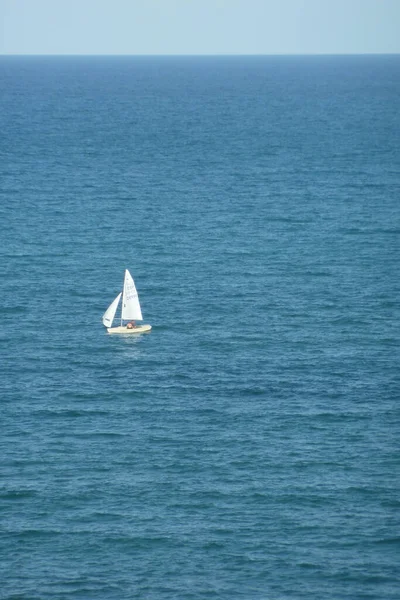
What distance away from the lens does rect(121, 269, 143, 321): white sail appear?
11344 cm

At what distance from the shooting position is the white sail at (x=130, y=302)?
4466 inches

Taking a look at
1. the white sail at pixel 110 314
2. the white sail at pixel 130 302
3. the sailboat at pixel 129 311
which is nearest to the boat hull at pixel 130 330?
the sailboat at pixel 129 311

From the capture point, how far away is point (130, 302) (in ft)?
373

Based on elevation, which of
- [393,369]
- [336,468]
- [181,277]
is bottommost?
[336,468]

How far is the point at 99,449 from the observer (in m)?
88.7

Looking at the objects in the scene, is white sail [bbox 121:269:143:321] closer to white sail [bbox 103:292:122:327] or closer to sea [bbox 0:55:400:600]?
white sail [bbox 103:292:122:327]

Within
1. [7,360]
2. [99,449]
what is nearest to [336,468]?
[99,449]

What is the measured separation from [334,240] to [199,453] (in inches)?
2627

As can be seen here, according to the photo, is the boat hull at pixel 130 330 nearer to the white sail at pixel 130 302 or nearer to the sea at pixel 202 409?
the sea at pixel 202 409

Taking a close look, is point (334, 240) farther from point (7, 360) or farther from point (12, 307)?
point (7, 360)

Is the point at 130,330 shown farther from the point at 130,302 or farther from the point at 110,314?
the point at 130,302

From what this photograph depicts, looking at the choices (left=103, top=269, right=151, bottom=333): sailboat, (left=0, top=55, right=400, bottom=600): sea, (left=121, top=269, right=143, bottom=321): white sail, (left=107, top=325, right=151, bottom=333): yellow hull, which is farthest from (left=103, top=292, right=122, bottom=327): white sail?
(left=0, top=55, right=400, bottom=600): sea

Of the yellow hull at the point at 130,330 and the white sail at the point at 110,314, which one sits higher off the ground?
the white sail at the point at 110,314

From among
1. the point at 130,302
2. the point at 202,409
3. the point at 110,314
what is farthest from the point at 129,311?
the point at 202,409
